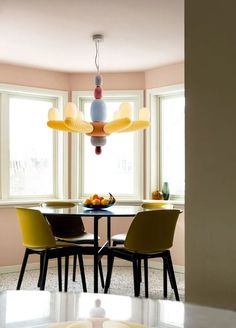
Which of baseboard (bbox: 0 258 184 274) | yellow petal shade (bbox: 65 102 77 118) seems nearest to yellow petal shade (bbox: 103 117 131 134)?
yellow petal shade (bbox: 65 102 77 118)

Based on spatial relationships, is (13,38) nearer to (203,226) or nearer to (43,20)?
(43,20)

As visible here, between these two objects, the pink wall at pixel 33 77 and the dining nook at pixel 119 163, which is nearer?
the dining nook at pixel 119 163

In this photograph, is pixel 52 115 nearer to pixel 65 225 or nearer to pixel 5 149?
pixel 65 225

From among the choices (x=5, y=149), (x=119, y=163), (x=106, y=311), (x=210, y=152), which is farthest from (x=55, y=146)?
(x=106, y=311)

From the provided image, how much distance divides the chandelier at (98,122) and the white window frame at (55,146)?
1.37 meters

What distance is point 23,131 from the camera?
557cm

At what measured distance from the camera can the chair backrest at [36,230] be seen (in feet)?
12.3

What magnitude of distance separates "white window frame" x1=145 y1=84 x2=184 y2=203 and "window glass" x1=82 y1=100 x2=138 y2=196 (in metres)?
0.29

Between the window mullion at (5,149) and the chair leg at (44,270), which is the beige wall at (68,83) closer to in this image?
the window mullion at (5,149)

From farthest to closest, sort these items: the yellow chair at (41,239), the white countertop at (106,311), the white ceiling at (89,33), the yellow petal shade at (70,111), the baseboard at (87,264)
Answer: the baseboard at (87,264) → the yellow petal shade at (70,111) → the yellow chair at (41,239) → the white ceiling at (89,33) → the white countertop at (106,311)

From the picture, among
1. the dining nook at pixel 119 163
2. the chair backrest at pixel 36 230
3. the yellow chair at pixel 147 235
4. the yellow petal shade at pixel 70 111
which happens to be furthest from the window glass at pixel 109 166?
the yellow chair at pixel 147 235

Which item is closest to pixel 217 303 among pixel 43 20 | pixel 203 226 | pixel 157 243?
pixel 203 226

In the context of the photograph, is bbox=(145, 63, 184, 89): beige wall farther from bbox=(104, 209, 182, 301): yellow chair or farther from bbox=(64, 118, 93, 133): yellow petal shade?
bbox=(104, 209, 182, 301): yellow chair

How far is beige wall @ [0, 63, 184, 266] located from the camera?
17.1 ft
